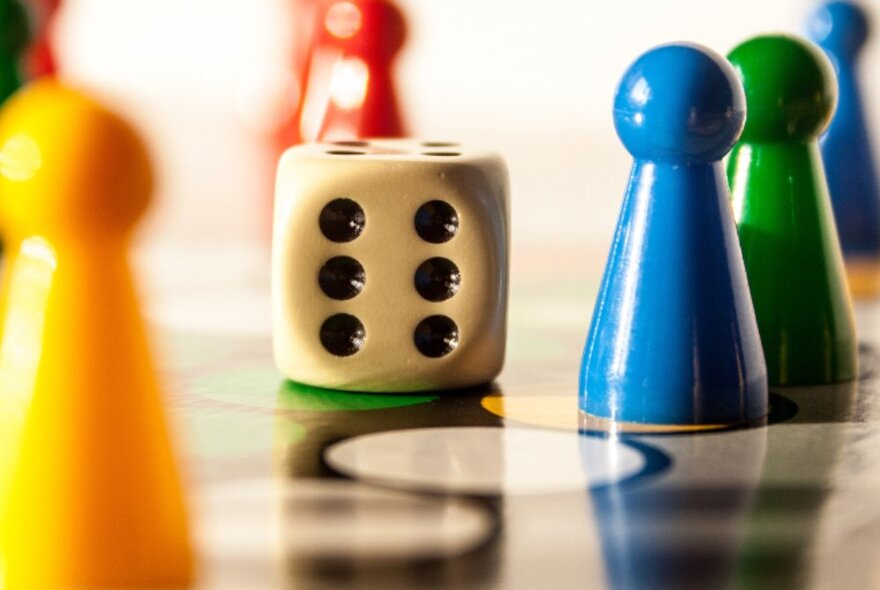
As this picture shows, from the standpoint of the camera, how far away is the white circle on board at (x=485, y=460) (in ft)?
2.24

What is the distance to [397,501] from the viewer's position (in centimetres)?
65

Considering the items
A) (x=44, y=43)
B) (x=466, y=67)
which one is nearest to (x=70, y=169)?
(x=44, y=43)

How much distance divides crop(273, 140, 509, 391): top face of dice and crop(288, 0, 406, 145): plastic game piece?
0.37 m

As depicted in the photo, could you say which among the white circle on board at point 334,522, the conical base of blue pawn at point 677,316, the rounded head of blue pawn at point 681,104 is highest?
the rounded head of blue pawn at point 681,104

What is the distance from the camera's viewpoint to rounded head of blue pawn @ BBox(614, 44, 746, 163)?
775 millimetres


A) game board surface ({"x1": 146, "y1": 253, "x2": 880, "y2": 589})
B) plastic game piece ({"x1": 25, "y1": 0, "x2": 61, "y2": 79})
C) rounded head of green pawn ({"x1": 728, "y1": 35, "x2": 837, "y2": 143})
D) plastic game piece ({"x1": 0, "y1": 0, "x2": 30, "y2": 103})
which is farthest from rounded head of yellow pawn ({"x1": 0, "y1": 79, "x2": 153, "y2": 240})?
plastic game piece ({"x1": 25, "y1": 0, "x2": 61, "y2": 79})

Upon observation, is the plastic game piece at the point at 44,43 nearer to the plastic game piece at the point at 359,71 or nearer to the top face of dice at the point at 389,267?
the plastic game piece at the point at 359,71

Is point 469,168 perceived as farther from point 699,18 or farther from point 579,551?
point 699,18

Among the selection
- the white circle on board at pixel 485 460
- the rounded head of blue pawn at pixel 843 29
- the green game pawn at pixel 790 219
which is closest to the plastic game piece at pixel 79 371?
the white circle on board at pixel 485 460

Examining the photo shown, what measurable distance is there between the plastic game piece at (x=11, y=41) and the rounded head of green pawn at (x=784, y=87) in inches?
23.7

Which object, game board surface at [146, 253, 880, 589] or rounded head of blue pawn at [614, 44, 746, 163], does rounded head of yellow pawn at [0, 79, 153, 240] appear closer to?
game board surface at [146, 253, 880, 589]

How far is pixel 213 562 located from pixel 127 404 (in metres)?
0.08

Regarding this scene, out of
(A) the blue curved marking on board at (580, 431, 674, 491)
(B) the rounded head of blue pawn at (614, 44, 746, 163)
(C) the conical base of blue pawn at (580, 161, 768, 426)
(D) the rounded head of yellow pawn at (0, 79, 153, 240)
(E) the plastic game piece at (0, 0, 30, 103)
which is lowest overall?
(A) the blue curved marking on board at (580, 431, 674, 491)

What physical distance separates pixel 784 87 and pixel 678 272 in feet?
0.63
